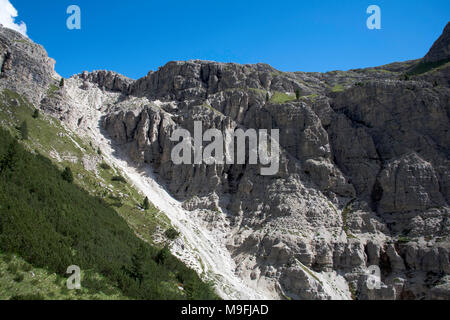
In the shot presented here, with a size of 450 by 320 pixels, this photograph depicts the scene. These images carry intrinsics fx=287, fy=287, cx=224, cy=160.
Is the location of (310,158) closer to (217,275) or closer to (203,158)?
(203,158)

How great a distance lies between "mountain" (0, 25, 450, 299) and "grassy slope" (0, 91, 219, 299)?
367cm

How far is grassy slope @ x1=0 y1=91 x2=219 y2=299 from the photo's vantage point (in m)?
30.2

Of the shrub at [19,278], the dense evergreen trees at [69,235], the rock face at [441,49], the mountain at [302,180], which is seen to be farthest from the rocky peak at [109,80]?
the rock face at [441,49]

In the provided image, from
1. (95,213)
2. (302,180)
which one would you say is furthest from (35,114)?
(302,180)

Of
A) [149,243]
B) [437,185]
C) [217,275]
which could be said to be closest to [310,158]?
[437,185]

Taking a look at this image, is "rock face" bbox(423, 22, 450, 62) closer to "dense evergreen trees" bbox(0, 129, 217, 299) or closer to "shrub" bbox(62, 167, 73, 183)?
"dense evergreen trees" bbox(0, 129, 217, 299)

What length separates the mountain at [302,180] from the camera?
191ft

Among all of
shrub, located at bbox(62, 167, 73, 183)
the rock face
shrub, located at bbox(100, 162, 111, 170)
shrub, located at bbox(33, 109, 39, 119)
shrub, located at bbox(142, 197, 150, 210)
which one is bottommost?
shrub, located at bbox(142, 197, 150, 210)

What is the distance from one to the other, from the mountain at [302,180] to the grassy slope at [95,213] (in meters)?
3.67

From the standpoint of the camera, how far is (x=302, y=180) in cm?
7725

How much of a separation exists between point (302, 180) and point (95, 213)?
51.4 m

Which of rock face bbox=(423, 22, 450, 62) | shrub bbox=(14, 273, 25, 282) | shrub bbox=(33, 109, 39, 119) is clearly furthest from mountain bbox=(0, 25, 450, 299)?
shrub bbox=(14, 273, 25, 282)

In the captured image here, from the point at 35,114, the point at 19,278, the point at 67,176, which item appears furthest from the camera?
the point at 35,114

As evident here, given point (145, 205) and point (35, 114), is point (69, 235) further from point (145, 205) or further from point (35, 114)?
point (35, 114)
